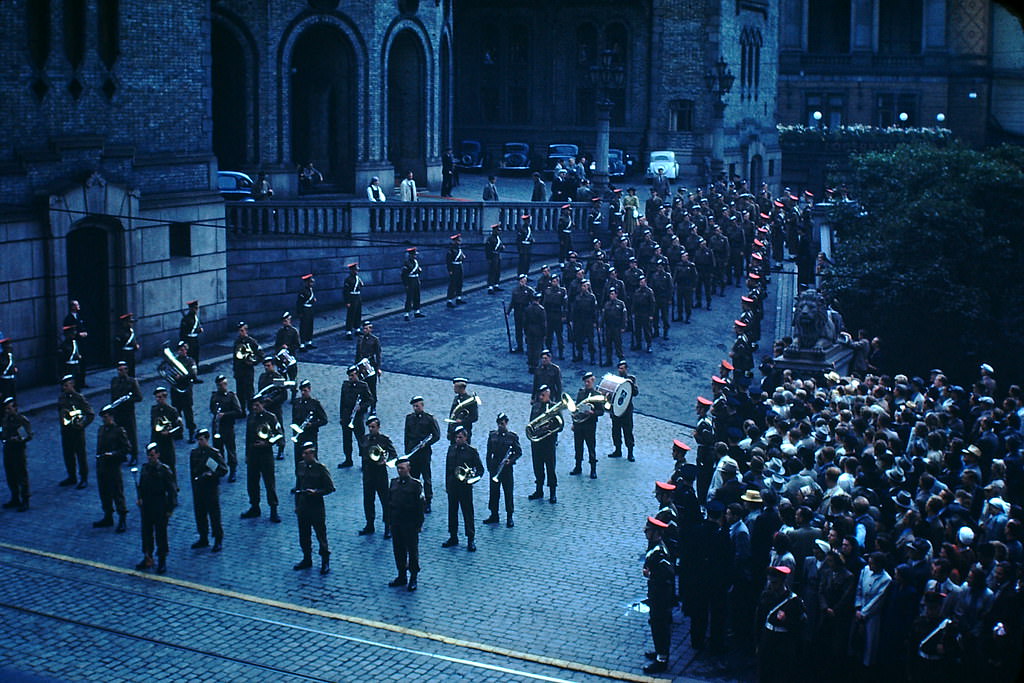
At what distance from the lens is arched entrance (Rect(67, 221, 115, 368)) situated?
30.0 m

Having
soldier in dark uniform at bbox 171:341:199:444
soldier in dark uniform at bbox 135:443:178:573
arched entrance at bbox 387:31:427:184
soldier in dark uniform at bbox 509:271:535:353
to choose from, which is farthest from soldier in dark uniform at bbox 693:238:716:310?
soldier in dark uniform at bbox 135:443:178:573

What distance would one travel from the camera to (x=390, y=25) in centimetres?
4531

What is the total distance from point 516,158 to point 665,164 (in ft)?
22.1

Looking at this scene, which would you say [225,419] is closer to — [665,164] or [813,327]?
[813,327]

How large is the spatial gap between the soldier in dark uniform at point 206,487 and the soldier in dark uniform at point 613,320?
1155 centimetres

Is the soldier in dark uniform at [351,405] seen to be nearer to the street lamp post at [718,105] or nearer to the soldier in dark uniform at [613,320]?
the soldier in dark uniform at [613,320]

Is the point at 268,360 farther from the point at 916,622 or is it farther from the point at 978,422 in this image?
the point at 916,622

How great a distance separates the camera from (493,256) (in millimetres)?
36156

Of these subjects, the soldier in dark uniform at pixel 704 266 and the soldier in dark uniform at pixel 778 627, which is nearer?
the soldier in dark uniform at pixel 778 627

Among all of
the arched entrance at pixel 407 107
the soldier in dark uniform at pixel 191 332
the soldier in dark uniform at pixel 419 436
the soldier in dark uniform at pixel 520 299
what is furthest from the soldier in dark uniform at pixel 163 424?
the arched entrance at pixel 407 107

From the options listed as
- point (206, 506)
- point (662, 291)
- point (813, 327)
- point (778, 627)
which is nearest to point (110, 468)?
point (206, 506)

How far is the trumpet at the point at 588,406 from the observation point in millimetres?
23172

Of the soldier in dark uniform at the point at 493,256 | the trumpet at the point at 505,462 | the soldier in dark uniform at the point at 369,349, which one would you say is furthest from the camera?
the soldier in dark uniform at the point at 493,256

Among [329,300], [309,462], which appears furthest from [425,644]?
[329,300]
